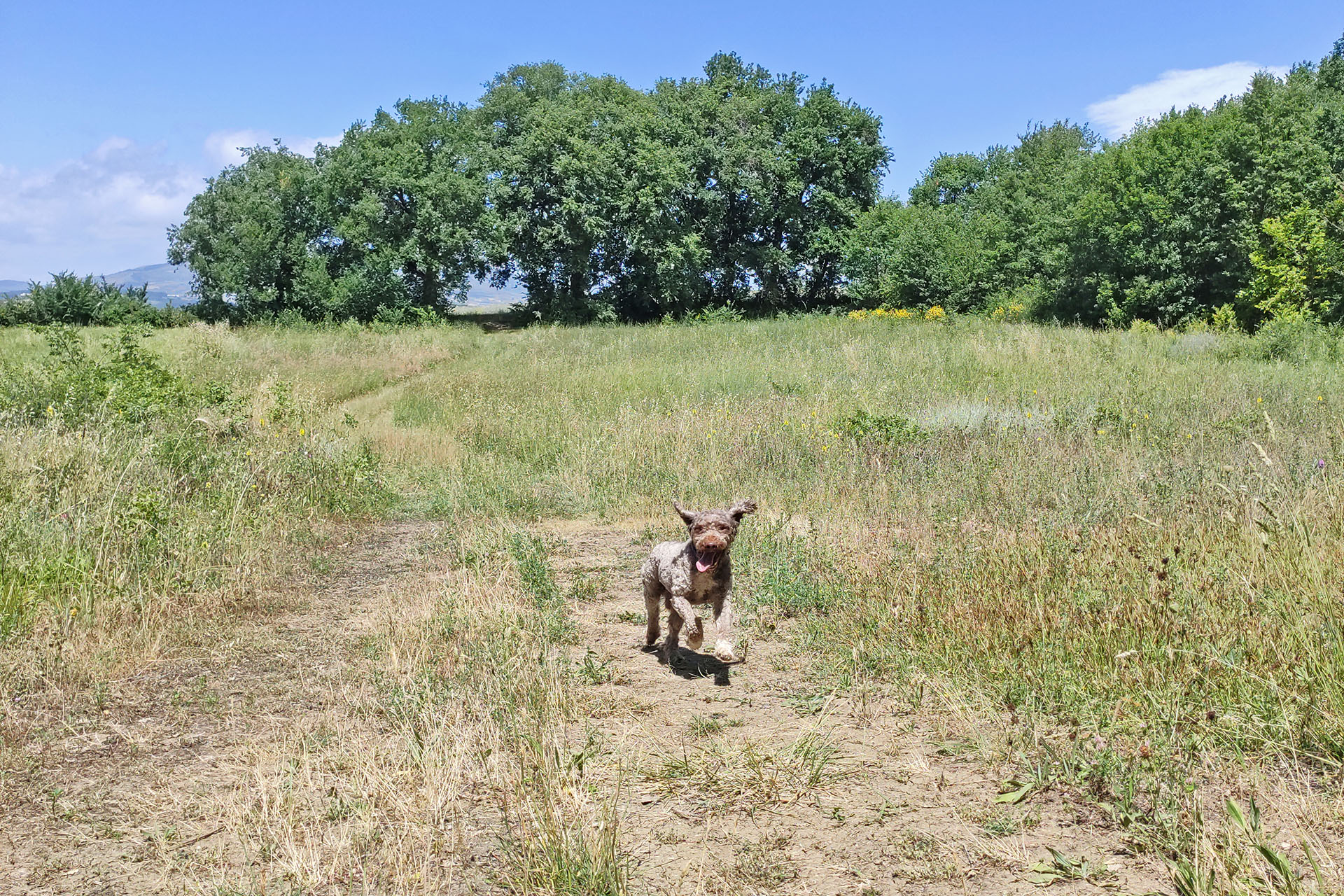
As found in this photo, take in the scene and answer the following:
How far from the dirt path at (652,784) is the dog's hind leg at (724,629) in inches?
9.9

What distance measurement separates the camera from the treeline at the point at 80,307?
3703cm

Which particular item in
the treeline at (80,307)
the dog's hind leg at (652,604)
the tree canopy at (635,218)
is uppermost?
the tree canopy at (635,218)

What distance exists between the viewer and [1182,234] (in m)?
32.6

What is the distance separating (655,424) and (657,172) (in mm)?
34919

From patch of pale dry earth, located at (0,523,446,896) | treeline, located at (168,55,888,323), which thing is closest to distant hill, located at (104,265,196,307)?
treeline, located at (168,55,888,323)

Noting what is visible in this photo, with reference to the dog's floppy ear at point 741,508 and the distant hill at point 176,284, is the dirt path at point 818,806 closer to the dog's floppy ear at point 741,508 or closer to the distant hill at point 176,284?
the dog's floppy ear at point 741,508

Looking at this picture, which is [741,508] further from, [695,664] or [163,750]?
Result: [163,750]

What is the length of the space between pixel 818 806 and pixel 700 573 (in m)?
1.73

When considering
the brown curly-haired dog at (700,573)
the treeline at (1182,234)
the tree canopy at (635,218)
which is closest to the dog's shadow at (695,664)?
the brown curly-haired dog at (700,573)

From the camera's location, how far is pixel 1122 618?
4.97 m

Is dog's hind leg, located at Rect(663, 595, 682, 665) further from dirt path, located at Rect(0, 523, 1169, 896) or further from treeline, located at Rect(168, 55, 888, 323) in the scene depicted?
treeline, located at Rect(168, 55, 888, 323)

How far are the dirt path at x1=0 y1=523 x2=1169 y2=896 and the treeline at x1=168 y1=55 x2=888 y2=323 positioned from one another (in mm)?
38882

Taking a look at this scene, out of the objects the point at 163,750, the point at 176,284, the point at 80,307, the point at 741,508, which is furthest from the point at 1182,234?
the point at 176,284

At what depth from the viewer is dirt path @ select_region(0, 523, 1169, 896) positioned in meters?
3.48
